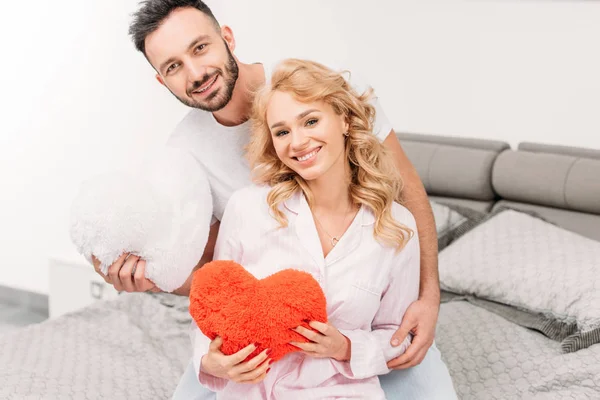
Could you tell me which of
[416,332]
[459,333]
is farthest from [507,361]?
[416,332]

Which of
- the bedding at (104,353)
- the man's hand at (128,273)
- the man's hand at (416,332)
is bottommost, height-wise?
the bedding at (104,353)

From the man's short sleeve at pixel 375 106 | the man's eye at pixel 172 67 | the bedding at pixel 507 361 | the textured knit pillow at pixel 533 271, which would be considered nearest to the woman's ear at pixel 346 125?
the man's short sleeve at pixel 375 106

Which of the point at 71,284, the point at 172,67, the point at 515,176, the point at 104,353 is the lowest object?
the point at 71,284

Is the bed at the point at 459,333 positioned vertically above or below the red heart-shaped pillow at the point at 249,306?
below

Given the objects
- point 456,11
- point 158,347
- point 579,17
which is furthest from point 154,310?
point 579,17

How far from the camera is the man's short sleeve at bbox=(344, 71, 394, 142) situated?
5.23 feet

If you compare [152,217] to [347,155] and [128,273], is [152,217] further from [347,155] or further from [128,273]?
[347,155]

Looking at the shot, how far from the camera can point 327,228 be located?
144cm

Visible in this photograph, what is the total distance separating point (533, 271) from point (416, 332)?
0.78 m

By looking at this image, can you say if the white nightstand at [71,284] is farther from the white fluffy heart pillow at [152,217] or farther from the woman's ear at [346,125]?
the woman's ear at [346,125]

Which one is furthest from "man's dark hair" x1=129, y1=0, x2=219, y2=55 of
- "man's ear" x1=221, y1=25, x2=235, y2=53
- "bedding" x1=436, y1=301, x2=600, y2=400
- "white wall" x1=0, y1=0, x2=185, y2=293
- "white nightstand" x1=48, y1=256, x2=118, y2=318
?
"white nightstand" x1=48, y1=256, x2=118, y2=318

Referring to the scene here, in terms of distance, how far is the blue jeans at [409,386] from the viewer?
1.52 meters

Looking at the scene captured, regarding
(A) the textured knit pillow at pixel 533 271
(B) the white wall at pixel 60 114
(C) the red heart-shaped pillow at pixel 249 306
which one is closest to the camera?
(C) the red heart-shaped pillow at pixel 249 306

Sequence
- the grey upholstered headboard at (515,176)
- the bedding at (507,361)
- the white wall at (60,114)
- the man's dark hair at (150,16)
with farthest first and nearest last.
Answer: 1. the white wall at (60,114)
2. the grey upholstered headboard at (515,176)
3. the bedding at (507,361)
4. the man's dark hair at (150,16)
